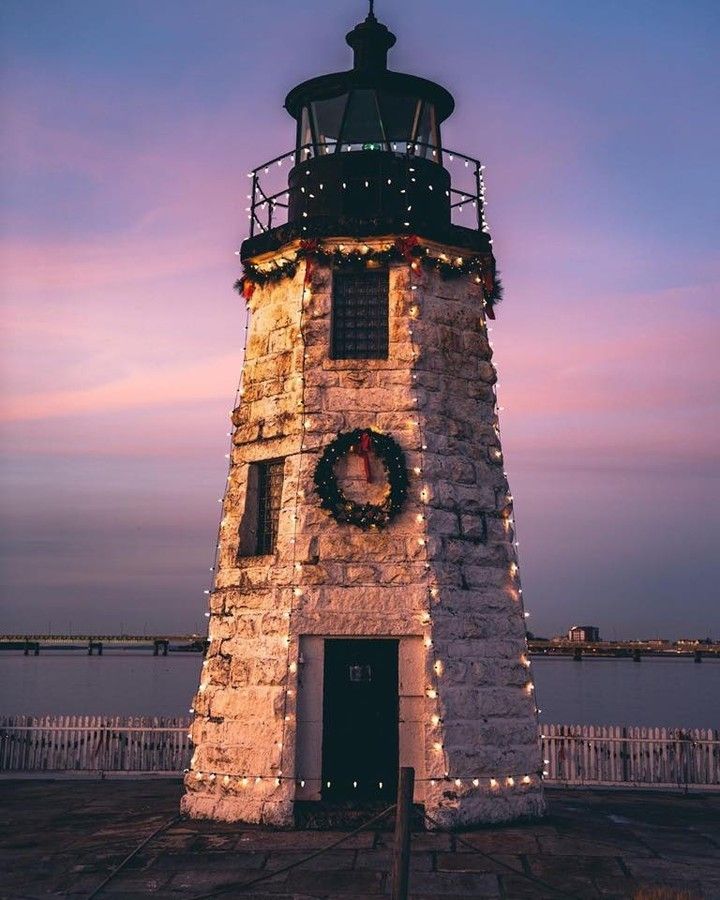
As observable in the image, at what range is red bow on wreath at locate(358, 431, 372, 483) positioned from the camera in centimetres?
1313

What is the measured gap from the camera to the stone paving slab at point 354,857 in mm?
9523

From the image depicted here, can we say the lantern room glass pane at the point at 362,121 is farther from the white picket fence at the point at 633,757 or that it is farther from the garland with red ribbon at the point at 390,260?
the white picket fence at the point at 633,757

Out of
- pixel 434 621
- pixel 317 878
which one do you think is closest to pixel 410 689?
pixel 434 621

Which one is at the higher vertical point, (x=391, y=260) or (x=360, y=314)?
(x=391, y=260)

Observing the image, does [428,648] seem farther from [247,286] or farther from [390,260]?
[247,286]

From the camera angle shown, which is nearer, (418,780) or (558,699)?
(418,780)

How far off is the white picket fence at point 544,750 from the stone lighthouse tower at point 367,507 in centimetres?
389

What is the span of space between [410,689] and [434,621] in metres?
0.95

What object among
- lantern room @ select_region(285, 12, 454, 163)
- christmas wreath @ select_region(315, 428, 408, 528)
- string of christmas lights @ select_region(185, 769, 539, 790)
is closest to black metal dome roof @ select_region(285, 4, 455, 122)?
lantern room @ select_region(285, 12, 454, 163)

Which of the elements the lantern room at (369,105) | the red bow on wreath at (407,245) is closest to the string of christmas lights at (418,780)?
the red bow on wreath at (407,245)

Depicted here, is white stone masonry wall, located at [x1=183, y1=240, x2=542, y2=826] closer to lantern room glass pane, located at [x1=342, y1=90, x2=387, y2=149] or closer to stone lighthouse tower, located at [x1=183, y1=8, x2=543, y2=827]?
stone lighthouse tower, located at [x1=183, y1=8, x2=543, y2=827]

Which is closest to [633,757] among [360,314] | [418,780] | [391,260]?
[418,780]

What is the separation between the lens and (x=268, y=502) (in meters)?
14.2

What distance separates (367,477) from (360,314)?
8.31 ft
